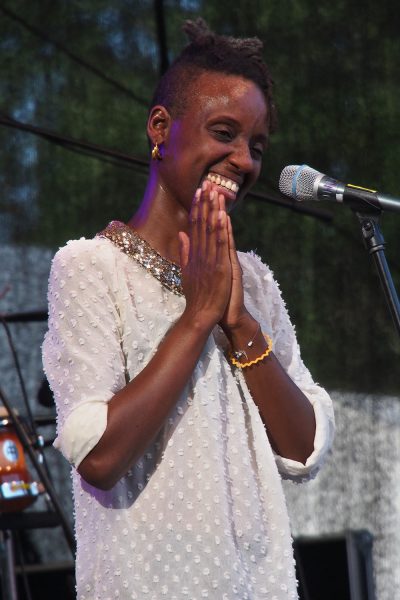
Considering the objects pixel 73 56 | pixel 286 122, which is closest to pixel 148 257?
pixel 73 56

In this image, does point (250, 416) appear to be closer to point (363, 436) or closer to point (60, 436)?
point (60, 436)

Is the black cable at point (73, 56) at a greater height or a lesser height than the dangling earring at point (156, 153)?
greater

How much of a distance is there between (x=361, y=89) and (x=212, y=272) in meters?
2.42

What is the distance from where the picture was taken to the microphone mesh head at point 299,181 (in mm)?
1697

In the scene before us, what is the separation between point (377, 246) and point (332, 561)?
1810mm

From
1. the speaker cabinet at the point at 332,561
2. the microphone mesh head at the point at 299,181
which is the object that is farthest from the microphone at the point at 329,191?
the speaker cabinet at the point at 332,561

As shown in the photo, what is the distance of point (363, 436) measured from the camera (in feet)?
12.3

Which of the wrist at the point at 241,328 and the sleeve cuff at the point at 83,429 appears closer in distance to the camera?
the sleeve cuff at the point at 83,429

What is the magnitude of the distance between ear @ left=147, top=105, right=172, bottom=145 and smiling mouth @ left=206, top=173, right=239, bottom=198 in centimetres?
13

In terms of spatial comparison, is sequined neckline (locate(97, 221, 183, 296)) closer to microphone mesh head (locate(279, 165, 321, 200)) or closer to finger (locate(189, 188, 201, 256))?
finger (locate(189, 188, 201, 256))

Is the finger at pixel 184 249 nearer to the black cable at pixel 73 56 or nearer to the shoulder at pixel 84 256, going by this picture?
the shoulder at pixel 84 256

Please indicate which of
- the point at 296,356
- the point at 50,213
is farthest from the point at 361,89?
the point at 296,356

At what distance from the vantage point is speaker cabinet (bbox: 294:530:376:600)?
10.2 ft

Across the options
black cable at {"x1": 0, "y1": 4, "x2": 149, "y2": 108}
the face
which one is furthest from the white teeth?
black cable at {"x1": 0, "y1": 4, "x2": 149, "y2": 108}
